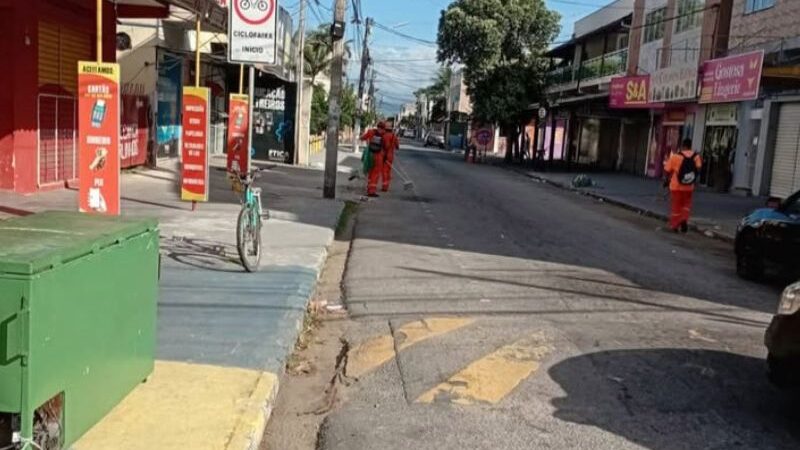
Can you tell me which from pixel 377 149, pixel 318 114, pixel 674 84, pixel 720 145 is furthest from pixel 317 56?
pixel 377 149

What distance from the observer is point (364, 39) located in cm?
5059

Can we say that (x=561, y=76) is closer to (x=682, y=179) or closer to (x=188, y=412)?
(x=682, y=179)

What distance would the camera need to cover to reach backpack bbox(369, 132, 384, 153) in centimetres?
2020

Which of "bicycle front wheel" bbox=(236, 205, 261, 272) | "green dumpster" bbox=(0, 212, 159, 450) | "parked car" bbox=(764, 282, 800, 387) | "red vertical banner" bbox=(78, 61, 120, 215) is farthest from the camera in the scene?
"bicycle front wheel" bbox=(236, 205, 261, 272)

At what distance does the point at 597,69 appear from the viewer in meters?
42.0

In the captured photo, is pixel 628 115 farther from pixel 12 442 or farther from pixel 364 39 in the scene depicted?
pixel 12 442

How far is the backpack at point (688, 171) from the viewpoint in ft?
51.3

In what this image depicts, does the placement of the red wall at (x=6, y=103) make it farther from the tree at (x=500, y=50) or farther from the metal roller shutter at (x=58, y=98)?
the tree at (x=500, y=50)

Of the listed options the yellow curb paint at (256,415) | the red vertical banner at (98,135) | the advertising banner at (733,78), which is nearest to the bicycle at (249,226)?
the red vertical banner at (98,135)

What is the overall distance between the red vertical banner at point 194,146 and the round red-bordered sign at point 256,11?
1333mm

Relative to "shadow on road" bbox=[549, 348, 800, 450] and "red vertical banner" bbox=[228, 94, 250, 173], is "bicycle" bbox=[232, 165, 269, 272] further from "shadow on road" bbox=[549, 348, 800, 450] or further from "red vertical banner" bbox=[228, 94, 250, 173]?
"red vertical banner" bbox=[228, 94, 250, 173]

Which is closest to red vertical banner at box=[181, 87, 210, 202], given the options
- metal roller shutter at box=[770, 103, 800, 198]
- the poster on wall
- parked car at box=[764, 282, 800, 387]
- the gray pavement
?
the gray pavement

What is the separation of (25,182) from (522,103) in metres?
36.2

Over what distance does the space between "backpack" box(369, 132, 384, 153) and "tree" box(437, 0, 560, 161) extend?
27.1m
